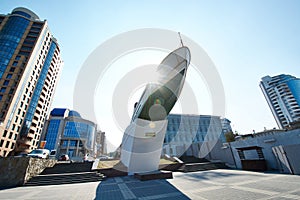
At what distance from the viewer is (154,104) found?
15.2m

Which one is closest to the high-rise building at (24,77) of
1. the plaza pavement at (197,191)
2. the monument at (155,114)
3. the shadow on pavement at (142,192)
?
the monument at (155,114)

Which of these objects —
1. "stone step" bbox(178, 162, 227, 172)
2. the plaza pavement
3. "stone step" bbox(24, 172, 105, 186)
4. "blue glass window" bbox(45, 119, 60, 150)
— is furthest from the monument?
"blue glass window" bbox(45, 119, 60, 150)

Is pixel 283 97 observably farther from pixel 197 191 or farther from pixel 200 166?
pixel 197 191

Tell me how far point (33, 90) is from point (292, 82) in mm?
136816

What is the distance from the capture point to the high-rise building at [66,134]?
62.5 metres

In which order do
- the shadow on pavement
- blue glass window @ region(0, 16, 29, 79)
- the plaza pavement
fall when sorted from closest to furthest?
the plaza pavement, the shadow on pavement, blue glass window @ region(0, 16, 29, 79)

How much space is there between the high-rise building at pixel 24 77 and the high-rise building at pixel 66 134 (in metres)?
10.8

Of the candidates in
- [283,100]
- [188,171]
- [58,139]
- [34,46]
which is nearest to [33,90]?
[34,46]

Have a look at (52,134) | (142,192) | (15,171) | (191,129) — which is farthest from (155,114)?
(52,134)

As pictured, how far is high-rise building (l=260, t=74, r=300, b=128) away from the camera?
3253 inches

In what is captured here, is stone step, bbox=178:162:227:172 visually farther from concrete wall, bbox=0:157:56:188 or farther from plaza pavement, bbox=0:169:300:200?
concrete wall, bbox=0:157:56:188

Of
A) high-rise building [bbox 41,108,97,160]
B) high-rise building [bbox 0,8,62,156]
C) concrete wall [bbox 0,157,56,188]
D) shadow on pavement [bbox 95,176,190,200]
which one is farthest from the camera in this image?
high-rise building [bbox 41,108,97,160]

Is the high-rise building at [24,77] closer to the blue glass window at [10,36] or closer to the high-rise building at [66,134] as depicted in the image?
the blue glass window at [10,36]

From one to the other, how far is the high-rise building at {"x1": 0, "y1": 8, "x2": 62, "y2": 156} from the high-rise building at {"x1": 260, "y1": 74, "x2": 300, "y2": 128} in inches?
4850
